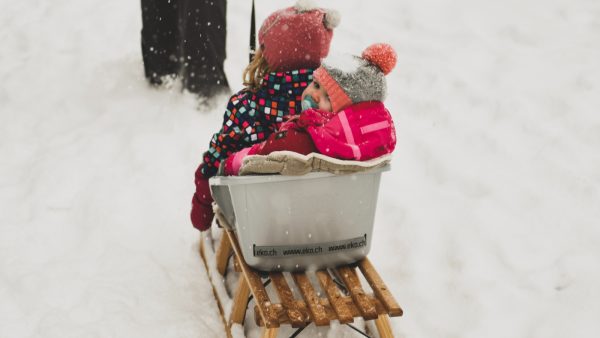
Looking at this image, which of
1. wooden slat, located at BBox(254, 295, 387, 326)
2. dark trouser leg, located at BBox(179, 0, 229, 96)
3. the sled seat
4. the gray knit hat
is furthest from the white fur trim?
dark trouser leg, located at BBox(179, 0, 229, 96)

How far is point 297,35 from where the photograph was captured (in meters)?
2.30

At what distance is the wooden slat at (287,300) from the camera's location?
206 cm

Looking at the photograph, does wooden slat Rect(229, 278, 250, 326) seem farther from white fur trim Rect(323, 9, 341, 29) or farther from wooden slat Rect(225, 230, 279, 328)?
white fur trim Rect(323, 9, 341, 29)

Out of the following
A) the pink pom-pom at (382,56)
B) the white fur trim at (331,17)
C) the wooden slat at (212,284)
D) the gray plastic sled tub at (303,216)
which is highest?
the white fur trim at (331,17)

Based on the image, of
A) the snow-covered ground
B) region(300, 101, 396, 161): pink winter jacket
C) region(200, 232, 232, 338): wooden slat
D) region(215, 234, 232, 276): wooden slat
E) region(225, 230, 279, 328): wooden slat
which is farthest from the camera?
region(215, 234, 232, 276): wooden slat

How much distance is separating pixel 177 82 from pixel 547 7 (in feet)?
11.4

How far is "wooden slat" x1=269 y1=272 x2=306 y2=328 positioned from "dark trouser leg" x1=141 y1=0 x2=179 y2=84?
2.49 m

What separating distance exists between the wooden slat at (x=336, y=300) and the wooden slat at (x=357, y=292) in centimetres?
5

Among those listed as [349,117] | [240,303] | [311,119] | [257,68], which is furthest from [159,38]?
[349,117]

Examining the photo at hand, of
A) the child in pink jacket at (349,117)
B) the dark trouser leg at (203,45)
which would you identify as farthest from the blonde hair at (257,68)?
the dark trouser leg at (203,45)

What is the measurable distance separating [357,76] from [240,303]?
1237 mm

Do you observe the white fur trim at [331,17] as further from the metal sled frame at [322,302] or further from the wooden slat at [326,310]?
the wooden slat at [326,310]

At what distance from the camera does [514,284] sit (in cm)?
277

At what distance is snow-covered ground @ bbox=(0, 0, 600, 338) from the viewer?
8.79 ft
